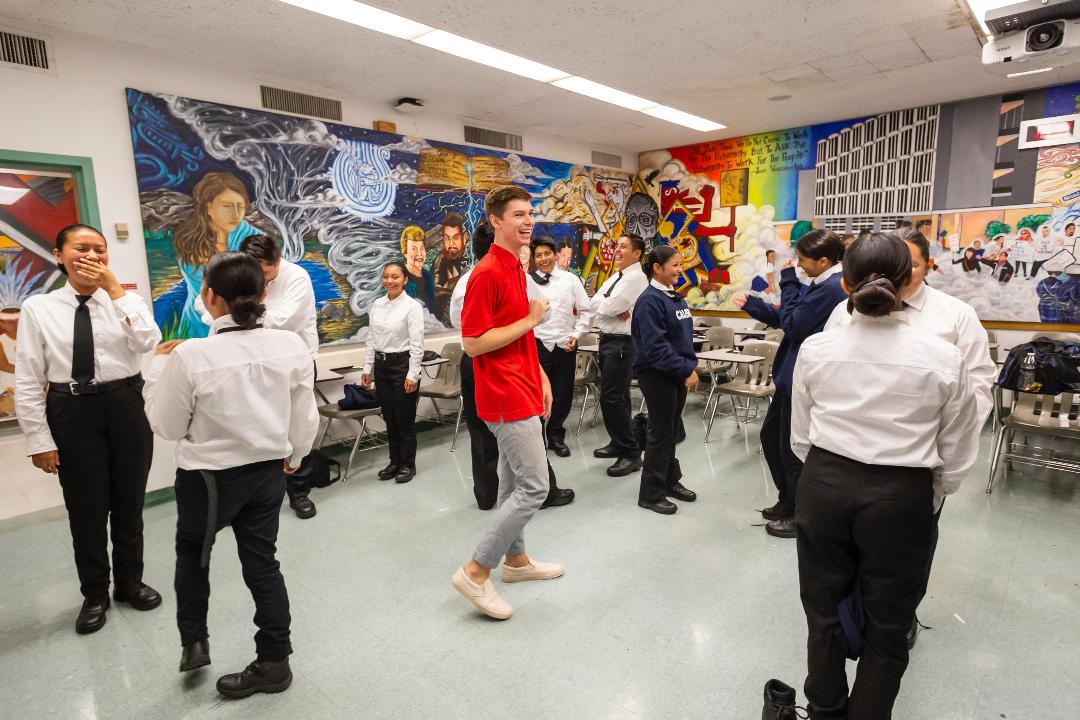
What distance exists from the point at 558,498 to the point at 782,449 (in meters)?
1.52

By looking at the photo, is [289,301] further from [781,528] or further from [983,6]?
[983,6]

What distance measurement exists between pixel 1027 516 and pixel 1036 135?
4.43 metres

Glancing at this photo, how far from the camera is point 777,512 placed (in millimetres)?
3697

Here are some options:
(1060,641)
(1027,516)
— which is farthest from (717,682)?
(1027,516)

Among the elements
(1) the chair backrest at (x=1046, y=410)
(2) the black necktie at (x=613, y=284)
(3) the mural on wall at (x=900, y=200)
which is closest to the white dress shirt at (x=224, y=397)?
(2) the black necktie at (x=613, y=284)

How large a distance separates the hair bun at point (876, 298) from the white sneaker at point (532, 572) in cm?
206

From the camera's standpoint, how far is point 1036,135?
19.5ft

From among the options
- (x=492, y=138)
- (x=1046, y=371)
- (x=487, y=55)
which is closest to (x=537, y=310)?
(x=487, y=55)

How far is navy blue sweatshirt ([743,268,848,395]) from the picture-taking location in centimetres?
297

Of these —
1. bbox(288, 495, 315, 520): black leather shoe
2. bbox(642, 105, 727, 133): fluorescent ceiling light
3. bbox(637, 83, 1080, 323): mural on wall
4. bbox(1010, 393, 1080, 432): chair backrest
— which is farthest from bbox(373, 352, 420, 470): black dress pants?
bbox(637, 83, 1080, 323): mural on wall

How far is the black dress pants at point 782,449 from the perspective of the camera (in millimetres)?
3313

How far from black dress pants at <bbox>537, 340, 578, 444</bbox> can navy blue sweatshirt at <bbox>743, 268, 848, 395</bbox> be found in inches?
72.5

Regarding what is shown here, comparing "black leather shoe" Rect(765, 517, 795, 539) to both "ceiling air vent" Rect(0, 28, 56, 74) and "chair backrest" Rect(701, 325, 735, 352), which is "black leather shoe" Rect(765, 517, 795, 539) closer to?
"chair backrest" Rect(701, 325, 735, 352)

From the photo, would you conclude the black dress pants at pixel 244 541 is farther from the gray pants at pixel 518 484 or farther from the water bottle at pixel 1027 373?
the water bottle at pixel 1027 373
